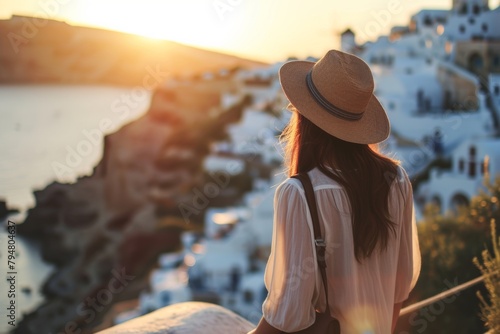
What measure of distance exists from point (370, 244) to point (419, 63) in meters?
20.9

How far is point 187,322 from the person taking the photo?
90.3 inches

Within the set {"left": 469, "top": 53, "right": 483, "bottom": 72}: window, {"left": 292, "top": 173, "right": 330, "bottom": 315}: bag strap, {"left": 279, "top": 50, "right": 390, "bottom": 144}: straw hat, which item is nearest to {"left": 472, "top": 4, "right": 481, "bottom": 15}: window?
{"left": 469, "top": 53, "right": 483, "bottom": 72}: window

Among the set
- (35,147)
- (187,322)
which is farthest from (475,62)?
(187,322)

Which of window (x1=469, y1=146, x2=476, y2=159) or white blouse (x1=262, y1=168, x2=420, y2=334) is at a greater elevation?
window (x1=469, y1=146, x2=476, y2=159)

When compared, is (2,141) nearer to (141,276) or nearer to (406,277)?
(406,277)

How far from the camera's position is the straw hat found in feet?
4.95

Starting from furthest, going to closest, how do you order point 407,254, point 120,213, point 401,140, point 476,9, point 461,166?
point 476,9, point 120,213, point 401,140, point 461,166, point 407,254

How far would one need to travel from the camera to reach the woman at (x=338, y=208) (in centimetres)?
143

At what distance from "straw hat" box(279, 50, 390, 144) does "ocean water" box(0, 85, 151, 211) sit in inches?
147

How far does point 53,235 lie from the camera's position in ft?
47.0

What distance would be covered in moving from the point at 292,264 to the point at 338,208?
0.54 feet

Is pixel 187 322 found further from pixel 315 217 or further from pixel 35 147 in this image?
pixel 35 147

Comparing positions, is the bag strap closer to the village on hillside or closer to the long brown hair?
the long brown hair

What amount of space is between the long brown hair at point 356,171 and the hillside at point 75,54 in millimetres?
4513
